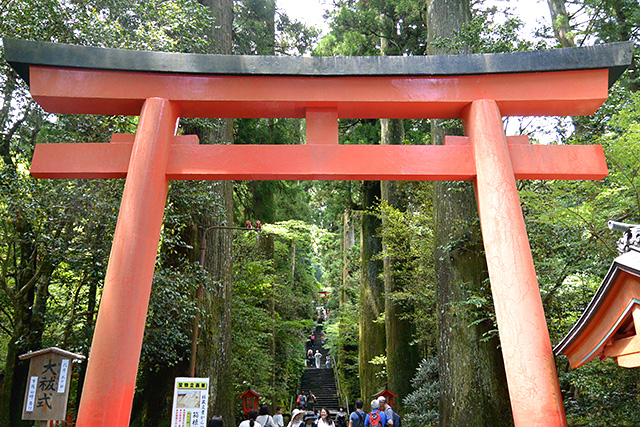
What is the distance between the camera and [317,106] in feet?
14.9

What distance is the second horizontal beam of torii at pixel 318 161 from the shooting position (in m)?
4.18

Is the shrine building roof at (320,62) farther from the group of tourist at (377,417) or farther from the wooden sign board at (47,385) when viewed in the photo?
the group of tourist at (377,417)

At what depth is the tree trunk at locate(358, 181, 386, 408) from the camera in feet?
47.0

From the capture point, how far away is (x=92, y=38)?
21.4 feet

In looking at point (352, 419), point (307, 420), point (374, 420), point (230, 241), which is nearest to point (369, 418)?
point (374, 420)

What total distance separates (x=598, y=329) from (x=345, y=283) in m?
19.8

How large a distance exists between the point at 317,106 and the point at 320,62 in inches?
17.1

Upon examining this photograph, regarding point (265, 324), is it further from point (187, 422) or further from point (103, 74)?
point (103, 74)

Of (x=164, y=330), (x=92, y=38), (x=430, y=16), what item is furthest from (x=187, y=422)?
(x=430, y=16)

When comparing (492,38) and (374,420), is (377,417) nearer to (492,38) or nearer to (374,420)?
(374,420)

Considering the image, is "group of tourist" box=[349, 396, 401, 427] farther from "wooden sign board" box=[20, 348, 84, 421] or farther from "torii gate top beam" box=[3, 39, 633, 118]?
"torii gate top beam" box=[3, 39, 633, 118]

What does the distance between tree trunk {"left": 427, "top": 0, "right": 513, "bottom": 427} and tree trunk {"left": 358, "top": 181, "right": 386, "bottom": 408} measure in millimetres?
6732

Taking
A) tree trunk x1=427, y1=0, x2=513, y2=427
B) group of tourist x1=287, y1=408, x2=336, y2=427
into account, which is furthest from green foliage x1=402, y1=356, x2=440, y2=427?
group of tourist x1=287, y1=408, x2=336, y2=427

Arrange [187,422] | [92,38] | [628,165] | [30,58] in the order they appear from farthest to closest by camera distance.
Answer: [92,38], [187,422], [628,165], [30,58]
